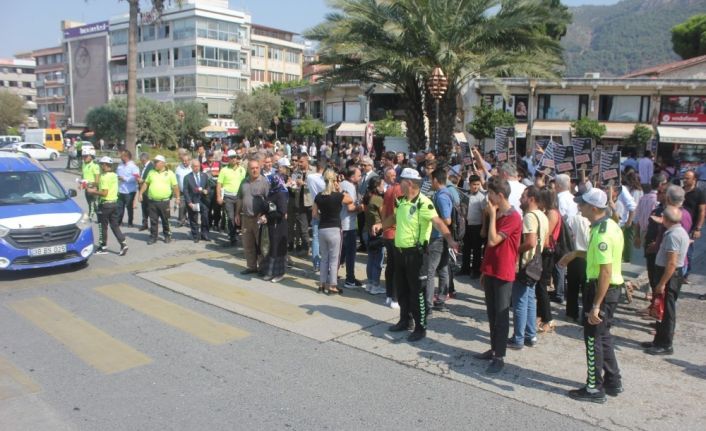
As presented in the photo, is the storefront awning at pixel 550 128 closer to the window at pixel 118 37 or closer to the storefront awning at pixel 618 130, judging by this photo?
the storefront awning at pixel 618 130

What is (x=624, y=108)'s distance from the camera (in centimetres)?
3466

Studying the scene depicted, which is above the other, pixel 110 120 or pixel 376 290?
pixel 110 120

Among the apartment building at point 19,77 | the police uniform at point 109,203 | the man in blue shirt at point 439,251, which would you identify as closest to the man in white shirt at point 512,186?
the man in blue shirt at point 439,251

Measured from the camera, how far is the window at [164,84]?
213 ft

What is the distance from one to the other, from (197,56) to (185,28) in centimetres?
382

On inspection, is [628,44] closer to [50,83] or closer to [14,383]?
[50,83]

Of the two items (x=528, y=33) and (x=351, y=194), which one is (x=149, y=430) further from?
(x=528, y=33)

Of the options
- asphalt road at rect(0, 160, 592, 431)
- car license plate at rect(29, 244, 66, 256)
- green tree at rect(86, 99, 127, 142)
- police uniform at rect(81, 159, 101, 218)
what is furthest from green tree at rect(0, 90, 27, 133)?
asphalt road at rect(0, 160, 592, 431)

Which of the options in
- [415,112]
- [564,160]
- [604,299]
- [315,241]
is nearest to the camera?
[604,299]

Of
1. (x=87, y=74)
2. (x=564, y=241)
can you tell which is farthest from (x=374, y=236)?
(x=87, y=74)

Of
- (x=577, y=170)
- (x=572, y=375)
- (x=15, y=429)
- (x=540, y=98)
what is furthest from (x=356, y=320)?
(x=540, y=98)

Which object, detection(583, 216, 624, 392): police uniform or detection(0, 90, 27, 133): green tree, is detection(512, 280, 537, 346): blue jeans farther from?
detection(0, 90, 27, 133): green tree

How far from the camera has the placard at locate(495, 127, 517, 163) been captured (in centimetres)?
1272

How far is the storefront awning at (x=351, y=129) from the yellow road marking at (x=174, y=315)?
32350mm
